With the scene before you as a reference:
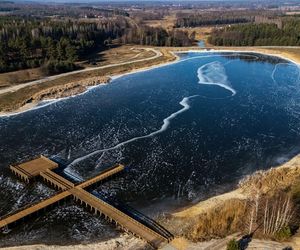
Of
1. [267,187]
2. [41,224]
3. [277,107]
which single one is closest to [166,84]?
[277,107]

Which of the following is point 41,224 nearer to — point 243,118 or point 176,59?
point 243,118

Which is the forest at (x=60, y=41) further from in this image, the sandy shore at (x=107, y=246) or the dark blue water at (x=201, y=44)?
the sandy shore at (x=107, y=246)

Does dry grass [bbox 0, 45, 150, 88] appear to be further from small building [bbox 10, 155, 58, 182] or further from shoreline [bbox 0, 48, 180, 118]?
small building [bbox 10, 155, 58, 182]

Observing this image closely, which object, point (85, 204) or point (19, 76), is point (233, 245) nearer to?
point (85, 204)

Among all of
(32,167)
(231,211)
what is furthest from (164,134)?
(231,211)

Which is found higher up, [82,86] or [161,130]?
[161,130]

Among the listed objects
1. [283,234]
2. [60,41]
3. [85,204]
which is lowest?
[85,204]
